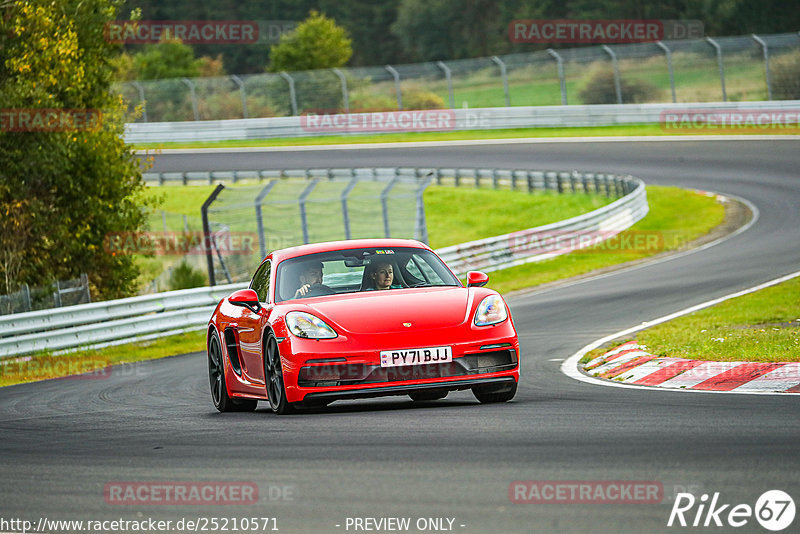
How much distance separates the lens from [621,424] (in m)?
7.16

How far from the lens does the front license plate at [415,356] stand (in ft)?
→ 27.1

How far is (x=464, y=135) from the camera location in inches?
1961

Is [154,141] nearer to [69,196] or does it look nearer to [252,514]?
[69,196]

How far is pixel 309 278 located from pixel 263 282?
0.72m

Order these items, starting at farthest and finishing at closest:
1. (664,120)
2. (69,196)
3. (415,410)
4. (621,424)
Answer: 1. (664,120)
2. (69,196)
3. (415,410)
4. (621,424)

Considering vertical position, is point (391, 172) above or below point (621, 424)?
below

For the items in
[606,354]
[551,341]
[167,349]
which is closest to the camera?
[606,354]

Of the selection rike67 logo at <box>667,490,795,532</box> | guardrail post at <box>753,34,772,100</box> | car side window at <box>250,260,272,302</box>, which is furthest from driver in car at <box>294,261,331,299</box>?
guardrail post at <box>753,34,772,100</box>

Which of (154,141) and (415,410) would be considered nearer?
(415,410)

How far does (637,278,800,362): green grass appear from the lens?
10.9 metres

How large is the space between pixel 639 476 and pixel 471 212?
31845 mm

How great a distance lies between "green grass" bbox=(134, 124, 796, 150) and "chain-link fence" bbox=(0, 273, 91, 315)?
73.0ft

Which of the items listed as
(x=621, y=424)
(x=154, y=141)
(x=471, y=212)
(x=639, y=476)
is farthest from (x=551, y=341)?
(x=154, y=141)

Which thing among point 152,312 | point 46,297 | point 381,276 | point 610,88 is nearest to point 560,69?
point 610,88
